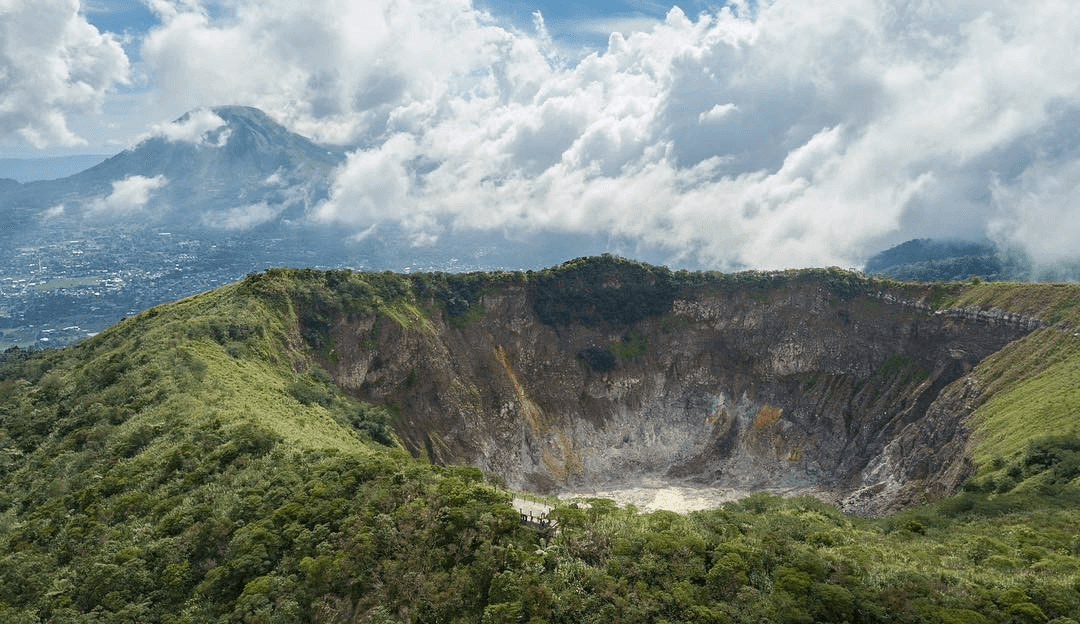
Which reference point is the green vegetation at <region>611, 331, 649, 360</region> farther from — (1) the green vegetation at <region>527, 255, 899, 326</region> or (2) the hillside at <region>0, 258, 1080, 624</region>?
(1) the green vegetation at <region>527, 255, 899, 326</region>

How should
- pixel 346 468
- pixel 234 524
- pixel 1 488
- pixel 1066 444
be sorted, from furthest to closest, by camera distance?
1. pixel 1066 444
2. pixel 1 488
3. pixel 346 468
4. pixel 234 524

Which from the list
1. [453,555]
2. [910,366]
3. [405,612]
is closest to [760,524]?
[453,555]

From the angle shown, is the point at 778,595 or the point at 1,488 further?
the point at 1,488

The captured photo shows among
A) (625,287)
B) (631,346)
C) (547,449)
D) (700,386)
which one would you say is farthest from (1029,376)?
(547,449)

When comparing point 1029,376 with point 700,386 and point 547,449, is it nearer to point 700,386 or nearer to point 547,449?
point 700,386

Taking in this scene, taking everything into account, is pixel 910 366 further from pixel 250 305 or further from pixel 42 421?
pixel 42 421

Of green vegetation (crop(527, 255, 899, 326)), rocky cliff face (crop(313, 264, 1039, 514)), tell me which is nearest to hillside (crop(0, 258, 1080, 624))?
rocky cliff face (crop(313, 264, 1039, 514))
